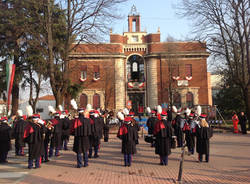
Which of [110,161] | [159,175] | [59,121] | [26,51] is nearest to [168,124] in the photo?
[159,175]

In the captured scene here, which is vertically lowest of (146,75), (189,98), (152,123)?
(152,123)

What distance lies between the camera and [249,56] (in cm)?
1861

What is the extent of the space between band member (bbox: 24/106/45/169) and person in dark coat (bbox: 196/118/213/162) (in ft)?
19.8

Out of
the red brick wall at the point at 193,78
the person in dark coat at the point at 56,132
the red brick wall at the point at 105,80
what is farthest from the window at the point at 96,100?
the person in dark coat at the point at 56,132

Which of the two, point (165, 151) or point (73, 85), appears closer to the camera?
point (165, 151)

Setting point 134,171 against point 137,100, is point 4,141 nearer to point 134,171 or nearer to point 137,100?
point 134,171

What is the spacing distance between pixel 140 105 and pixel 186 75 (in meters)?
9.15

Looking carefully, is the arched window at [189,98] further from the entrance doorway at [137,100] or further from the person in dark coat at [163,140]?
the person in dark coat at [163,140]

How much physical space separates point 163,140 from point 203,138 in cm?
167

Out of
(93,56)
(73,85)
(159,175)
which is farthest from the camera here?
(93,56)

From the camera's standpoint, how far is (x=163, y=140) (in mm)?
8445

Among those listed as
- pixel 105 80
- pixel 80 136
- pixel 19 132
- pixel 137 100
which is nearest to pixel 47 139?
pixel 19 132

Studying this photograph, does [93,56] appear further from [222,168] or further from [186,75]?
[222,168]

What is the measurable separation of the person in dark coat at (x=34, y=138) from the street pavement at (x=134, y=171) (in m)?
0.48
